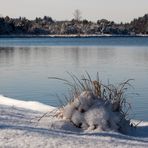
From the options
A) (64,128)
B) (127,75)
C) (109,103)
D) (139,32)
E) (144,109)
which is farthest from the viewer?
(139,32)

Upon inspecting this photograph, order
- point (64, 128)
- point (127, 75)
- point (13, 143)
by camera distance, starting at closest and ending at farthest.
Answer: point (13, 143)
point (64, 128)
point (127, 75)

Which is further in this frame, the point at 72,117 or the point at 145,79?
the point at 145,79

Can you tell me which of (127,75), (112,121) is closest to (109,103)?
(112,121)

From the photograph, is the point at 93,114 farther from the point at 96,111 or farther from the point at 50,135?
the point at 50,135

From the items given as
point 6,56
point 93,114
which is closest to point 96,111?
point 93,114

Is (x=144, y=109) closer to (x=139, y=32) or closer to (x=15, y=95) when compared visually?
(x=15, y=95)

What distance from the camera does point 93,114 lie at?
9375mm

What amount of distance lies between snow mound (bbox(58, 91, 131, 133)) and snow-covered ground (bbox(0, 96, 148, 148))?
19 centimetres

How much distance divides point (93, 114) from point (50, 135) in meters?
1.80

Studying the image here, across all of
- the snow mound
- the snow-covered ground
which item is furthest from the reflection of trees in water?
the snow-covered ground

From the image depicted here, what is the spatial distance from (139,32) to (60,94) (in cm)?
14868

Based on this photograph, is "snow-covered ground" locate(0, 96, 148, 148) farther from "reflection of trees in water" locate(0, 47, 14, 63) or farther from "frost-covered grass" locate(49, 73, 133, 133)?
"reflection of trees in water" locate(0, 47, 14, 63)

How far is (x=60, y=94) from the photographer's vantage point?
18.1 meters

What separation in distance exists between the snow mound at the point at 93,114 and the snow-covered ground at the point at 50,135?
19 cm
